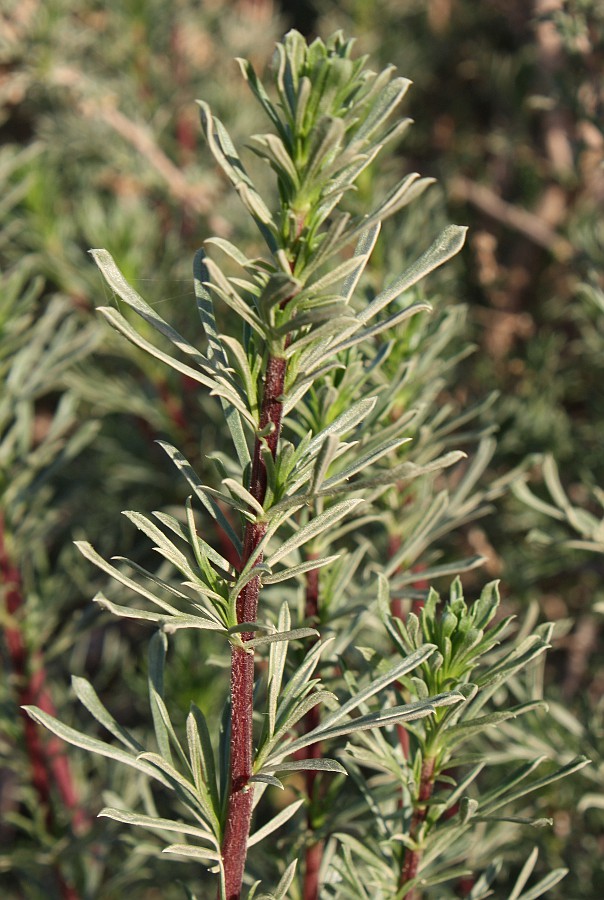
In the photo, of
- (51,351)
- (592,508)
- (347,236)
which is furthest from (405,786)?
(592,508)

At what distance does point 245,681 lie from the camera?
0.36 meters

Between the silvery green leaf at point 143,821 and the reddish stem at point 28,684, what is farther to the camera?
the reddish stem at point 28,684

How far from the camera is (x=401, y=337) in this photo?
0.55 meters

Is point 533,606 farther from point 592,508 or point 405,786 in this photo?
point 592,508

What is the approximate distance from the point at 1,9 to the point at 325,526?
0.90 meters

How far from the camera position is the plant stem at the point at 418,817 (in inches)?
15.6

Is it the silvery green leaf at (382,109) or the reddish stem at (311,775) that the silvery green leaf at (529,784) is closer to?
the reddish stem at (311,775)

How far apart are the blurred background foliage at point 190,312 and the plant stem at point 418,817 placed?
0.16 metres

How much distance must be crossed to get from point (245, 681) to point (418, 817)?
0.12 m

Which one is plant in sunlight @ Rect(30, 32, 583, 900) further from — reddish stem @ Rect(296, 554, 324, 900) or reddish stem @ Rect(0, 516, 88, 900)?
reddish stem @ Rect(0, 516, 88, 900)

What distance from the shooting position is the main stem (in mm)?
345

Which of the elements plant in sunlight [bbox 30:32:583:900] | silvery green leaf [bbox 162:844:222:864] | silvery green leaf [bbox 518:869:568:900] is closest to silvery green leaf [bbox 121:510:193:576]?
plant in sunlight [bbox 30:32:583:900]

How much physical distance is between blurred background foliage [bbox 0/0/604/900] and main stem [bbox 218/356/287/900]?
142mm

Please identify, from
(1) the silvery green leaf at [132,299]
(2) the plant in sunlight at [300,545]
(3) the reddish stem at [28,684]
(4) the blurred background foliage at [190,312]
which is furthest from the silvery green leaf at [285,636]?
(3) the reddish stem at [28,684]
